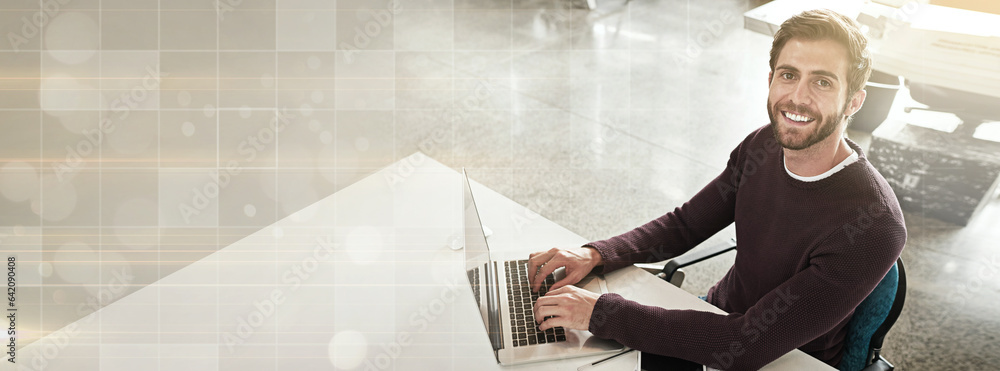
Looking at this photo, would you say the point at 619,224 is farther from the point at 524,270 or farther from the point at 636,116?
the point at 524,270

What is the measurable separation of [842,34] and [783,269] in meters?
0.54

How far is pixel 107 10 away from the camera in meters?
4.09

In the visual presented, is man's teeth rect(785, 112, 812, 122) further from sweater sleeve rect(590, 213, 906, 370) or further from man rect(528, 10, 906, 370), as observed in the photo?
sweater sleeve rect(590, 213, 906, 370)

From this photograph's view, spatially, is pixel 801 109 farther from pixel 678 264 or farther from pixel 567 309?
pixel 567 309

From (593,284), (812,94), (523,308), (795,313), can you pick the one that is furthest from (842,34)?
(523,308)

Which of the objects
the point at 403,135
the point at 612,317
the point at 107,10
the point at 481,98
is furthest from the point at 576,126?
the point at 107,10

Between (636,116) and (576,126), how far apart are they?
41 centimetres

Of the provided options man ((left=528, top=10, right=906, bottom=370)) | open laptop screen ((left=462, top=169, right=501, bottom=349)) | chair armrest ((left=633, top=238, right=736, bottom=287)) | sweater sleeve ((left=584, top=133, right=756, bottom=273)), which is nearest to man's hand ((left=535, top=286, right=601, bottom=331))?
man ((left=528, top=10, right=906, bottom=370))

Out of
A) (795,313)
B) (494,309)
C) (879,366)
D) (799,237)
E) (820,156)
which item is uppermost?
(820,156)

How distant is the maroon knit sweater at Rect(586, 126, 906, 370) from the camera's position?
1274mm

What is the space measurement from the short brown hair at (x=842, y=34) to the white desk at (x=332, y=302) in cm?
63

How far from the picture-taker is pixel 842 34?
1.35 meters

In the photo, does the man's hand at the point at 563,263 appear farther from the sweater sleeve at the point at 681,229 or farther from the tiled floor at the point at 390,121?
the tiled floor at the point at 390,121
